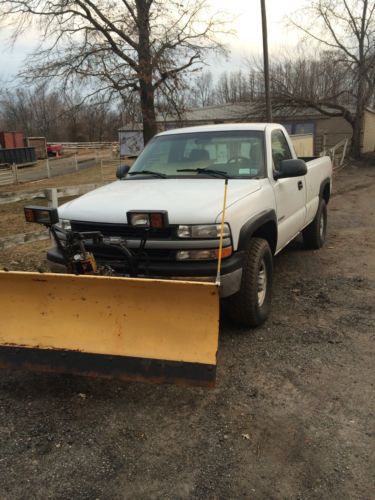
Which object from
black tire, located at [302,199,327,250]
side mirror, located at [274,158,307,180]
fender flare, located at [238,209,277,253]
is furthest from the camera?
black tire, located at [302,199,327,250]

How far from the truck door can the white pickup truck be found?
0.01 metres

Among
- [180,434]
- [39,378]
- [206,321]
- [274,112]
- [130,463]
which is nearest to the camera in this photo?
[130,463]

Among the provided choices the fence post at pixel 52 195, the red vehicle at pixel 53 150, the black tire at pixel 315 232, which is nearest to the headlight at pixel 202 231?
the black tire at pixel 315 232

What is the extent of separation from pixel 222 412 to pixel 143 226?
1424mm

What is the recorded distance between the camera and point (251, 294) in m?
3.94

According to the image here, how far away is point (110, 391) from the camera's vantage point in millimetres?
3334

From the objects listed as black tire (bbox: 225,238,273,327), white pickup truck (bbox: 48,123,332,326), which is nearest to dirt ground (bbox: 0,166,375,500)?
black tire (bbox: 225,238,273,327)

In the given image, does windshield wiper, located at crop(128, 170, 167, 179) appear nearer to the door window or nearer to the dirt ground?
the door window

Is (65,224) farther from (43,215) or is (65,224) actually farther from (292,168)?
(292,168)

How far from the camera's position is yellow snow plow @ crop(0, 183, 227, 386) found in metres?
2.99

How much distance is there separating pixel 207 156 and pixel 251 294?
1729 millimetres

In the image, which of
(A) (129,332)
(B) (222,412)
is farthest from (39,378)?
(B) (222,412)

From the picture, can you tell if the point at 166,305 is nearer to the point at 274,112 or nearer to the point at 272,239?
the point at 272,239

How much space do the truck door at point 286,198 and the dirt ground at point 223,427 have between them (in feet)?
3.72
